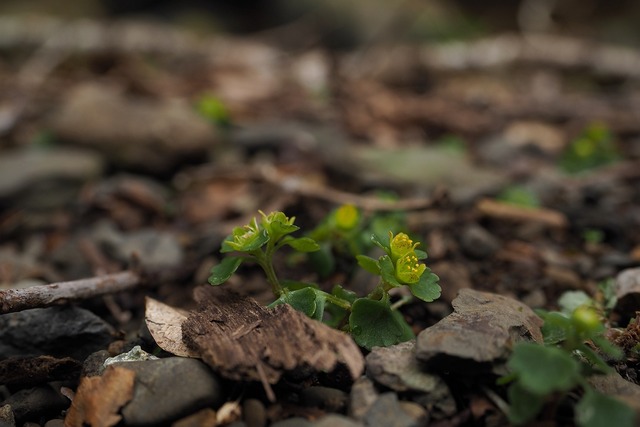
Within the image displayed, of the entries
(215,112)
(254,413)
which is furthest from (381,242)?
(215,112)

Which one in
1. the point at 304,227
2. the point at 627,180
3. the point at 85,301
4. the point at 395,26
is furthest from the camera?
the point at 395,26

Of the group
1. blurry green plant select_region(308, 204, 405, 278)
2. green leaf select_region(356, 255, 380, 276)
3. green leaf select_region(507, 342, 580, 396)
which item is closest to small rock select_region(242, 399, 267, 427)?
green leaf select_region(356, 255, 380, 276)

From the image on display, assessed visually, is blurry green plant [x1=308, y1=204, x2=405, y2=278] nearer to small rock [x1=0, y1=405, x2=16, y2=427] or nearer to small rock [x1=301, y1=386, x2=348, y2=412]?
small rock [x1=301, y1=386, x2=348, y2=412]

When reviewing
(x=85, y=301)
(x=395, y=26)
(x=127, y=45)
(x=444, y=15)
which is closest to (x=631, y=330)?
(x=85, y=301)

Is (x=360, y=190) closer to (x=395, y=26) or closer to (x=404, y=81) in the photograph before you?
(x=404, y=81)

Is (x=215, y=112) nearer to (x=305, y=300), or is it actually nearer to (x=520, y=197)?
(x=520, y=197)
